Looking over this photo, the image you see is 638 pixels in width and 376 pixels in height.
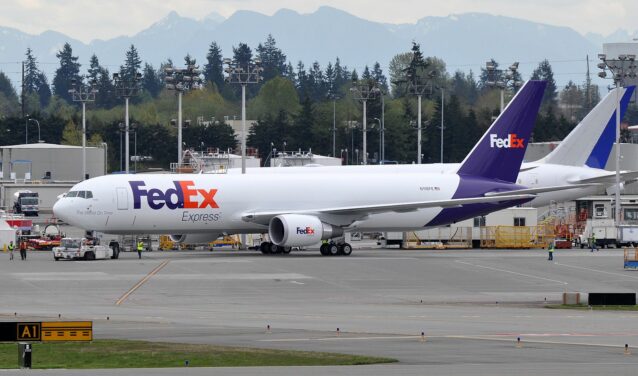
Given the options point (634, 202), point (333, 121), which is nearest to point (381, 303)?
point (634, 202)

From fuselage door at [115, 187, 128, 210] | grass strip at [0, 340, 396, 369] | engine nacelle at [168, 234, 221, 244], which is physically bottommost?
grass strip at [0, 340, 396, 369]

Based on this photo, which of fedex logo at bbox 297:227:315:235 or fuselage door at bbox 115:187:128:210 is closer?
fuselage door at bbox 115:187:128:210

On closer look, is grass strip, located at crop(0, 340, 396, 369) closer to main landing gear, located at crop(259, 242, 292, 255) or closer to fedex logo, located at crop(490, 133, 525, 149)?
main landing gear, located at crop(259, 242, 292, 255)

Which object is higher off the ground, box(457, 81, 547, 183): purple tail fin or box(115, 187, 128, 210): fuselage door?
box(457, 81, 547, 183): purple tail fin

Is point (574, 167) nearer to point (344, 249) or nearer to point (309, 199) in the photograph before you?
point (344, 249)

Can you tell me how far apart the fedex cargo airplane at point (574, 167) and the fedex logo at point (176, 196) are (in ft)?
37.6

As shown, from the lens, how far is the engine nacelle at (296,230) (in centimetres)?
6625

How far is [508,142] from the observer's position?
73625mm

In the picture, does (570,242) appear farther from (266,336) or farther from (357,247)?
(266,336)

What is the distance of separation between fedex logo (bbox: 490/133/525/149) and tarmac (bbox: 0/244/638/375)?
694cm

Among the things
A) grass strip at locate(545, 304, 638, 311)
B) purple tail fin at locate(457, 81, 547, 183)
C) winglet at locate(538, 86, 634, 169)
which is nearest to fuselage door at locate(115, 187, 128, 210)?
purple tail fin at locate(457, 81, 547, 183)

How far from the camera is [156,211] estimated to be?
65.4m

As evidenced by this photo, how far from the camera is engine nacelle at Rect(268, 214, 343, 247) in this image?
66.2m

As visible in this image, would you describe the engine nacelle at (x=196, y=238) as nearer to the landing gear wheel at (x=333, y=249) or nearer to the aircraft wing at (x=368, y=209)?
the aircraft wing at (x=368, y=209)
